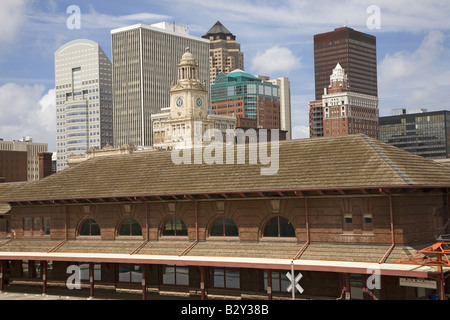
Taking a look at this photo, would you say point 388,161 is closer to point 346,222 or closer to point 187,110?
point 346,222

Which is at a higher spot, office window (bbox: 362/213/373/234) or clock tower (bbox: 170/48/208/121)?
clock tower (bbox: 170/48/208/121)

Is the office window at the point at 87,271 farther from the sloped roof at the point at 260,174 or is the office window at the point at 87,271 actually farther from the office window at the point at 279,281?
the office window at the point at 279,281

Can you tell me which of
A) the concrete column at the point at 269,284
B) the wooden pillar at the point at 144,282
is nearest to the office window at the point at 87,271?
the wooden pillar at the point at 144,282

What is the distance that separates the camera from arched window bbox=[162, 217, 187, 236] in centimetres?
3734

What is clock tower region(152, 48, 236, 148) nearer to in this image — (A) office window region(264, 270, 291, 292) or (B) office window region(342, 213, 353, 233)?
(A) office window region(264, 270, 291, 292)

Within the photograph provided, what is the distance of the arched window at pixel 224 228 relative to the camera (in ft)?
117

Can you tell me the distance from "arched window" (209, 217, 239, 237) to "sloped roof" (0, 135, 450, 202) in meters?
2.00

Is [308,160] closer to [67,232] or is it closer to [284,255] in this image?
[284,255]

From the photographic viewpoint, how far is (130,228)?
128ft

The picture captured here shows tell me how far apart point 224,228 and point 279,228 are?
3.31 m

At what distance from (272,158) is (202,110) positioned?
15796cm

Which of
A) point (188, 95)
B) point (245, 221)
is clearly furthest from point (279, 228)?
point (188, 95)

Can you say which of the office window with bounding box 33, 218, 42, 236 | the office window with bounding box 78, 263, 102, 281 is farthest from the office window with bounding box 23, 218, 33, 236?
the office window with bounding box 78, 263, 102, 281

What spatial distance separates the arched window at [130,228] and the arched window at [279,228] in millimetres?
8179
